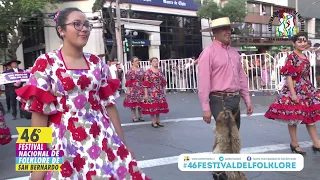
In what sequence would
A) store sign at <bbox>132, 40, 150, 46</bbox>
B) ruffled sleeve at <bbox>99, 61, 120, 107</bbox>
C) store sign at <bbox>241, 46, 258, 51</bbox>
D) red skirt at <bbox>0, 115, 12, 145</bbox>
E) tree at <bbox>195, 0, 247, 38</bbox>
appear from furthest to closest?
store sign at <bbox>241, 46, 258, 51</bbox> < tree at <bbox>195, 0, 247, 38</bbox> < store sign at <bbox>132, 40, 150, 46</bbox> < red skirt at <bbox>0, 115, 12, 145</bbox> < ruffled sleeve at <bbox>99, 61, 120, 107</bbox>

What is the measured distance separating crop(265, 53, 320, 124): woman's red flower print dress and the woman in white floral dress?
3.62 metres

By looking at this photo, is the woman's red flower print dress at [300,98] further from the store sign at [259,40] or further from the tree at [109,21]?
the store sign at [259,40]

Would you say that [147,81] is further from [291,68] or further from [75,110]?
[75,110]

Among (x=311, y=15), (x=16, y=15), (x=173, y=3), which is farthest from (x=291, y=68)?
(x=311, y=15)

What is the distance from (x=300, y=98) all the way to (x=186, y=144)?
7.18 ft

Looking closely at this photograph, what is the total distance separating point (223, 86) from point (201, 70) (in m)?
0.32

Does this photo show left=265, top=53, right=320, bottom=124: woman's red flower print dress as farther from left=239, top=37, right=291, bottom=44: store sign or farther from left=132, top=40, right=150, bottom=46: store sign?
left=239, top=37, right=291, bottom=44: store sign

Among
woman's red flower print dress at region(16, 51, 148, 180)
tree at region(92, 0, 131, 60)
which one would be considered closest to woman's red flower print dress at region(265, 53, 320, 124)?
woman's red flower print dress at region(16, 51, 148, 180)

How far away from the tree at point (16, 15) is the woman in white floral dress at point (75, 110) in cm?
2520

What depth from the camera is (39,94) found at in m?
2.43

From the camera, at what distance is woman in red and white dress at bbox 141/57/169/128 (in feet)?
29.4

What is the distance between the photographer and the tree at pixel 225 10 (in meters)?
35.9

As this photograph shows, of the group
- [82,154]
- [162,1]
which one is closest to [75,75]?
[82,154]

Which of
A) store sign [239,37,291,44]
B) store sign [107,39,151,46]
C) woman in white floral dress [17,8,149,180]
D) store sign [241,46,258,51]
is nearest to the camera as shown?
woman in white floral dress [17,8,149,180]
